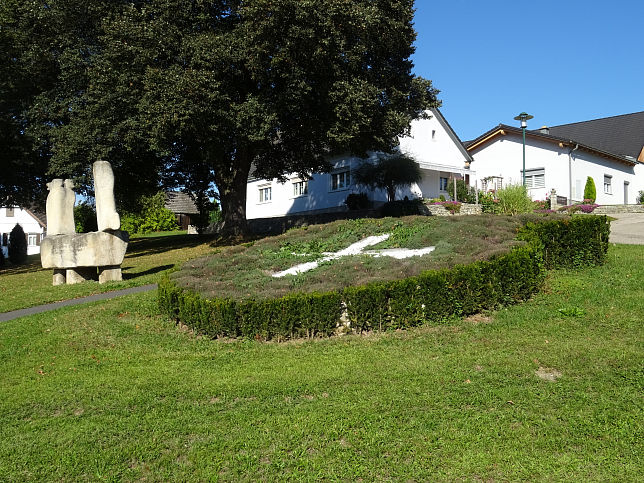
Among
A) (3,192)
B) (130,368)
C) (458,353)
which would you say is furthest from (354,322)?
(3,192)

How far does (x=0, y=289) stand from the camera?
537 inches

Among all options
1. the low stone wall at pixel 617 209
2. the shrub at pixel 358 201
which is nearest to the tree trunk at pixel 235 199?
Answer: the shrub at pixel 358 201

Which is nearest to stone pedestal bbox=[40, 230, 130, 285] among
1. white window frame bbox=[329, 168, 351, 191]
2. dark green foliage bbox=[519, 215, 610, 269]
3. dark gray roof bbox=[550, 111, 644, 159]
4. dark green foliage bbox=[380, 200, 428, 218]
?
dark green foliage bbox=[519, 215, 610, 269]

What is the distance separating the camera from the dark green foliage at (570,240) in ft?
31.3

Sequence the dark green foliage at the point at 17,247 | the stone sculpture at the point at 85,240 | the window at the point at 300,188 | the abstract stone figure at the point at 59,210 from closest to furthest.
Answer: the stone sculpture at the point at 85,240 < the abstract stone figure at the point at 59,210 < the dark green foliage at the point at 17,247 < the window at the point at 300,188

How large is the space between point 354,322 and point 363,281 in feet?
2.65

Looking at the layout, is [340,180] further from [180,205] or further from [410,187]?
[180,205]

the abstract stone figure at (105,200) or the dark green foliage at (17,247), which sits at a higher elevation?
the abstract stone figure at (105,200)

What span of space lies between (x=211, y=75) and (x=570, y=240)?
10854 mm

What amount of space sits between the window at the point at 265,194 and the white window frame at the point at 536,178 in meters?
16.8

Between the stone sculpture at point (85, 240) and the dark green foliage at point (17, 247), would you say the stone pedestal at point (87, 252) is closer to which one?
the stone sculpture at point (85, 240)

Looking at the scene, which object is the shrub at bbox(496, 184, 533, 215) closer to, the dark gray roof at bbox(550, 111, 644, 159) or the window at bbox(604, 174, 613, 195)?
the window at bbox(604, 174, 613, 195)

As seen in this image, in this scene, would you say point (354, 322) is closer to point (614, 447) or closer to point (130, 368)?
point (130, 368)

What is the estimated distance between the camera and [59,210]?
13.3m
